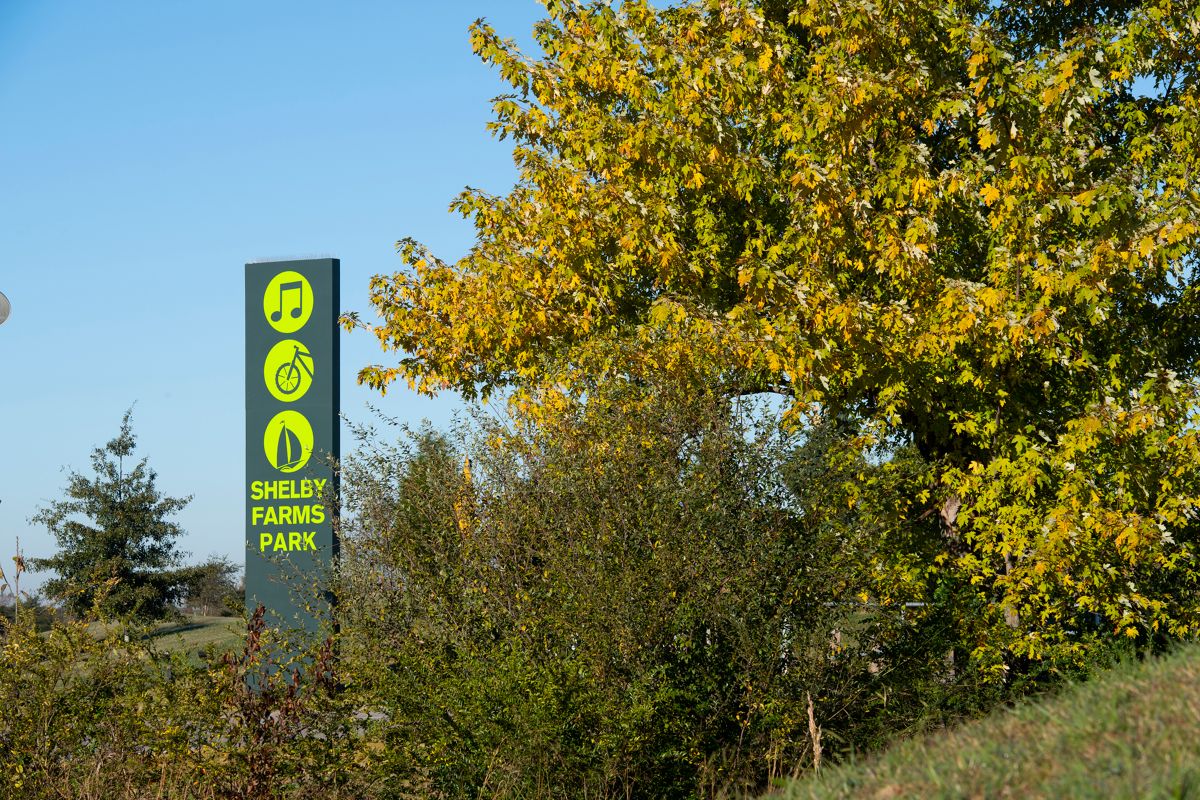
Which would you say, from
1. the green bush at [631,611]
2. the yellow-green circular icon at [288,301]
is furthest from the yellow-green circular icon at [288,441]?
the green bush at [631,611]

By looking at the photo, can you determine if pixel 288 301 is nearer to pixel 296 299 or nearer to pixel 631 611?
pixel 296 299

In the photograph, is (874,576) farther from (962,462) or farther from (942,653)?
(962,462)

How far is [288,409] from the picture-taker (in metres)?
19.9

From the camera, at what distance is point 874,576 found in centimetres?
992

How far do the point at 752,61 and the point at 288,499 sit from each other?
11.1 metres

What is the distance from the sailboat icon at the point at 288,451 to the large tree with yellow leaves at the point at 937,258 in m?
6.70

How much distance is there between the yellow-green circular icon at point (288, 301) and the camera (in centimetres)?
2016

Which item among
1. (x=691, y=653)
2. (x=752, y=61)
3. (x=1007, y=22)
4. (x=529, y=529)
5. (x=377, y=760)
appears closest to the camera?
(x=377, y=760)

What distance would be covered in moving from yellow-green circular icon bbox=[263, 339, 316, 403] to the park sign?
0.6 inches

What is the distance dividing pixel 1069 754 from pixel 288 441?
17.2 metres

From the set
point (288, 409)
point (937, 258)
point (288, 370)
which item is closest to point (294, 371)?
point (288, 370)

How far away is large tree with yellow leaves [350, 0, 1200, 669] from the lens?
10734 millimetres

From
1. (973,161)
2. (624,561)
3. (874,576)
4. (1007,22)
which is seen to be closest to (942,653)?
(874,576)

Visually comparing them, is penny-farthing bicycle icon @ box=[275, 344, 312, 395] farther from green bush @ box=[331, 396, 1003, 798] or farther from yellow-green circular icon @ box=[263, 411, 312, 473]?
green bush @ box=[331, 396, 1003, 798]
